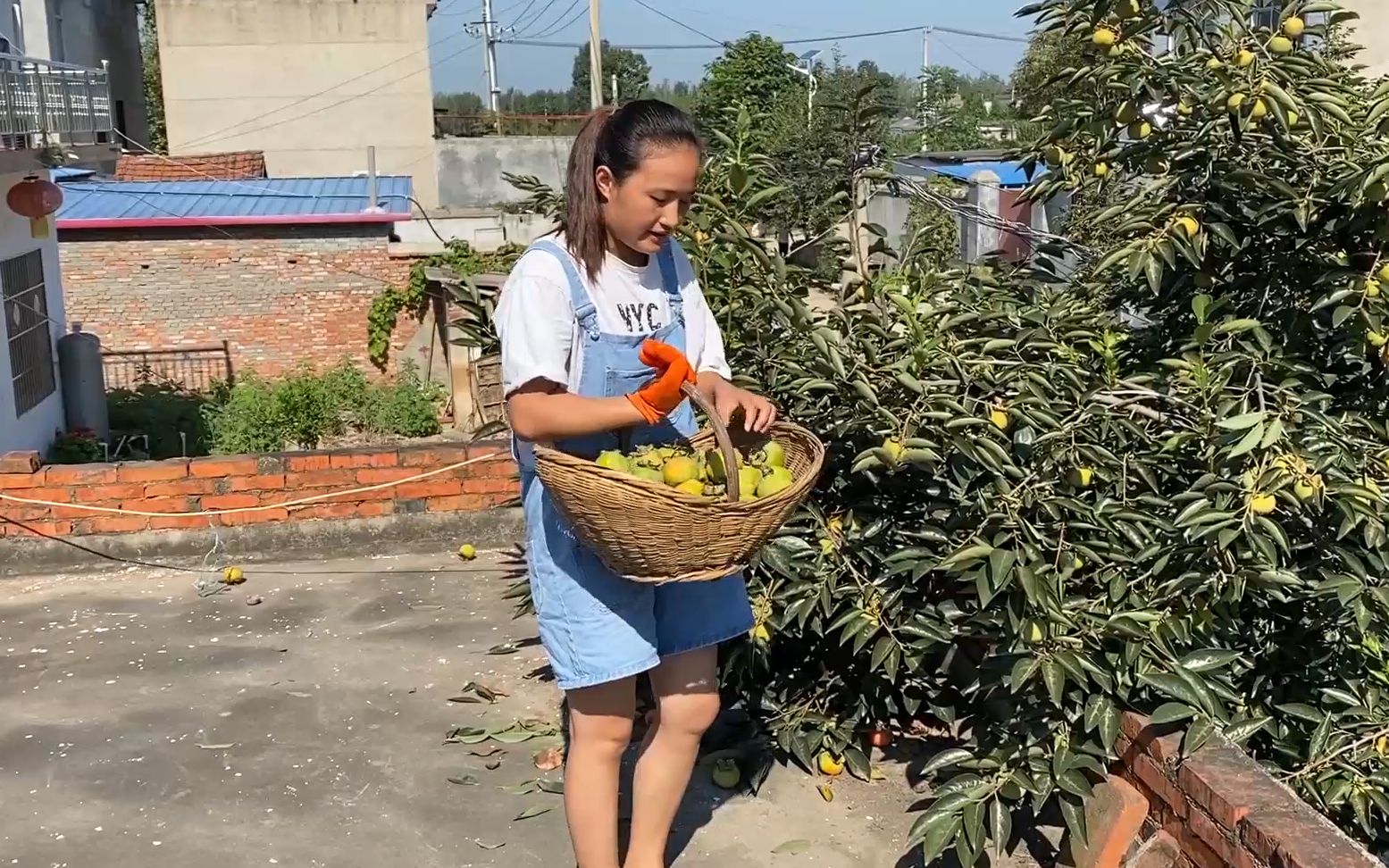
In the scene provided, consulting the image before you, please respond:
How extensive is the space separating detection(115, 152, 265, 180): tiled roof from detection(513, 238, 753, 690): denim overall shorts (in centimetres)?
2368

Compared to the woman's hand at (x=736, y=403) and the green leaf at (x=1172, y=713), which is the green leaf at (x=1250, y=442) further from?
the woman's hand at (x=736, y=403)

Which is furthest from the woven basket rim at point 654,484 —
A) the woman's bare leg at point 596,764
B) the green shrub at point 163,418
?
the green shrub at point 163,418

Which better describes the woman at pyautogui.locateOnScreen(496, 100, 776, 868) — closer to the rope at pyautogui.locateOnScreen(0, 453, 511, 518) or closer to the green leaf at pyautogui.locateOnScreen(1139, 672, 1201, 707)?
the green leaf at pyautogui.locateOnScreen(1139, 672, 1201, 707)

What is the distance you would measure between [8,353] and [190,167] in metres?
16.6

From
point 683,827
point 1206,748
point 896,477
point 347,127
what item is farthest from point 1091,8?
point 347,127

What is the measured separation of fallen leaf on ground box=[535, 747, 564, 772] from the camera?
3.77m

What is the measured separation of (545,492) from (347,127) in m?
33.5

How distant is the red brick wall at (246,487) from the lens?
19.1 feet

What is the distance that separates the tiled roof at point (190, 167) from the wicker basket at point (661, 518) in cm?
2396

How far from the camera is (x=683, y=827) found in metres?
3.42

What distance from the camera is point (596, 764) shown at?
113 inches

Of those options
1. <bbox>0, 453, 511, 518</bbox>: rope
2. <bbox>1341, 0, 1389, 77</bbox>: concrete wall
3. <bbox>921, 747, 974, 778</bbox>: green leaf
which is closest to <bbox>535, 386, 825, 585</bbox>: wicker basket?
<bbox>921, 747, 974, 778</bbox>: green leaf

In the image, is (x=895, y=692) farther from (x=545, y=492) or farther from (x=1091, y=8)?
(x=1091, y=8)

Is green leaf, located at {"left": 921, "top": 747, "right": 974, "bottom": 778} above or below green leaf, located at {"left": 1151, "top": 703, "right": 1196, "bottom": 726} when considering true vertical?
below
